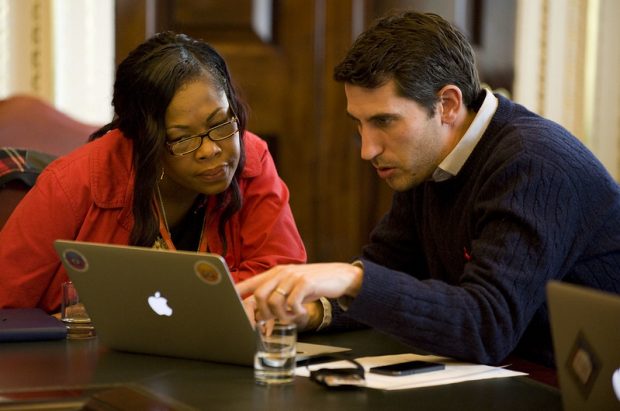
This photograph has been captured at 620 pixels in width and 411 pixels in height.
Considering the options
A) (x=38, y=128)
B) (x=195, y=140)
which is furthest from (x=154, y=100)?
(x=38, y=128)

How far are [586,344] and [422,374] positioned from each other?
337 millimetres

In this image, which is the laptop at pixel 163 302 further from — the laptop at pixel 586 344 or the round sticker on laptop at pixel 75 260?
the laptop at pixel 586 344

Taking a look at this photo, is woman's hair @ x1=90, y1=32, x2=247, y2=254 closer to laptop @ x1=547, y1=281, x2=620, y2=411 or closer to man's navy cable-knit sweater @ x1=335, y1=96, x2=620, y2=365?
man's navy cable-knit sweater @ x1=335, y1=96, x2=620, y2=365

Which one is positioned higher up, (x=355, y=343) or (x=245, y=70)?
(x=245, y=70)

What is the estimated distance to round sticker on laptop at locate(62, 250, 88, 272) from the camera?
159 cm

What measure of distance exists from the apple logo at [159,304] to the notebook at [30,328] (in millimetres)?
243

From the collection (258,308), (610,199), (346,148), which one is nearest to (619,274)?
(610,199)

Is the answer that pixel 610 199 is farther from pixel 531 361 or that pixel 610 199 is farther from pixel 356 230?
pixel 356 230

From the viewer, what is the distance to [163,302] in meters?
1.54

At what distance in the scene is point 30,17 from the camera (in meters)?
3.16

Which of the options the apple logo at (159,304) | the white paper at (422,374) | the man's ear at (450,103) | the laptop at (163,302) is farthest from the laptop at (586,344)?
the man's ear at (450,103)

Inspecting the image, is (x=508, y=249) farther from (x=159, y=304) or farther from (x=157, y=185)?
(x=157, y=185)

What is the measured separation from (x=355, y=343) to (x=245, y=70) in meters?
1.69

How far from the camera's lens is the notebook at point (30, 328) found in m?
1.69
